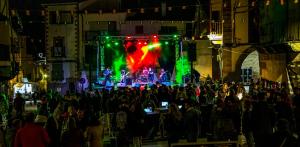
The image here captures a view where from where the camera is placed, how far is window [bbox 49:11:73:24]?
164ft

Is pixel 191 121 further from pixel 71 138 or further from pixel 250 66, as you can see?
pixel 250 66

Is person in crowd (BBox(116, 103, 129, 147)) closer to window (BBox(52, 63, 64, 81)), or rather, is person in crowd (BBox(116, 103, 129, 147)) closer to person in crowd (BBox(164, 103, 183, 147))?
person in crowd (BBox(164, 103, 183, 147))

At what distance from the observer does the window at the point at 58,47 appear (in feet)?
164

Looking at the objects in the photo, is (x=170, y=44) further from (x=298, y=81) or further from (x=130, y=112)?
(x=130, y=112)

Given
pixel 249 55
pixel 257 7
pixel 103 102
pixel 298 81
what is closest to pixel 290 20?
pixel 298 81

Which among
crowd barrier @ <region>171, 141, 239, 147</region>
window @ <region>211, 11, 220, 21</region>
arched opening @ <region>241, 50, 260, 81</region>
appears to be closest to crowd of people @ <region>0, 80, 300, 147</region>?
crowd barrier @ <region>171, 141, 239, 147</region>

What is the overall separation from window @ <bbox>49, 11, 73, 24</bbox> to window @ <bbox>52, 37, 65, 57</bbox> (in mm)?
1683

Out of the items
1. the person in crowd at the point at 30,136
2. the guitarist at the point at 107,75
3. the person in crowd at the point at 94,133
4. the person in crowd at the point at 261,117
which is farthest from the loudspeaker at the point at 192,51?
the person in crowd at the point at 30,136

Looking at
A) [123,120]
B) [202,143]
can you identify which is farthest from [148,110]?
[202,143]

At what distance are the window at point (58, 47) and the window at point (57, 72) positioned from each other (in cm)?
101

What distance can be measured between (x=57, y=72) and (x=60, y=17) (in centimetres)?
552

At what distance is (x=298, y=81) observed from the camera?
2527 cm

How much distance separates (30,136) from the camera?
9.70 meters

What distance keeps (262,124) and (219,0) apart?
29.2 m
